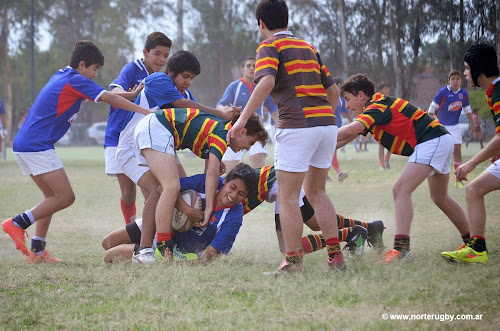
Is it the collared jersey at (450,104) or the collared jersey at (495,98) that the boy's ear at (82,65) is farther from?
the collared jersey at (450,104)

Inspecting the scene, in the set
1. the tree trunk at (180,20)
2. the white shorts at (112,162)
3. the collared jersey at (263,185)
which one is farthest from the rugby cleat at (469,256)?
the tree trunk at (180,20)

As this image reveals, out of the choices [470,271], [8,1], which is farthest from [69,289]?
[8,1]

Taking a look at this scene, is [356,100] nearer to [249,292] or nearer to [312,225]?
[312,225]

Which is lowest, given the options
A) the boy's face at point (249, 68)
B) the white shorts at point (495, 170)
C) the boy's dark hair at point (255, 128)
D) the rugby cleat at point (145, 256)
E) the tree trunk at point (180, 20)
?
the rugby cleat at point (145, 256)

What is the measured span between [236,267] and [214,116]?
1.29m

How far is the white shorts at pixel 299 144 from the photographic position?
4.52 metres

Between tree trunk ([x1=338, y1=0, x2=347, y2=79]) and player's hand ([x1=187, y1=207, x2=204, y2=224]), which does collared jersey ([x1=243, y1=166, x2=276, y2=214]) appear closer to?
player's hand ([x1=187, y1=207, x2=204, y2=224])

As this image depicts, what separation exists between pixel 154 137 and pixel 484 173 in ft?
8.63

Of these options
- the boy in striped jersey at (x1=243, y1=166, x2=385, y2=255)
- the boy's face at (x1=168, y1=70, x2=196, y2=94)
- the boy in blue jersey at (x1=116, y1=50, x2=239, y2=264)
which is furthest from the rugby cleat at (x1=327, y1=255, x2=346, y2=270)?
the boy's face at (x1=168, y1=70, x2=196, y2=94)

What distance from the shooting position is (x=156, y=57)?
625cm

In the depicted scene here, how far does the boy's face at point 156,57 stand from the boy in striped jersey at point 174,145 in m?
1.08

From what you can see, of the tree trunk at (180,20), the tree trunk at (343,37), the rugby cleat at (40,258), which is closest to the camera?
the rugby cleat at (40,258)

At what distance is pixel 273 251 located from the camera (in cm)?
578

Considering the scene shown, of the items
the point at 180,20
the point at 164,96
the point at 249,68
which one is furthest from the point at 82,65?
the point at 180,20
